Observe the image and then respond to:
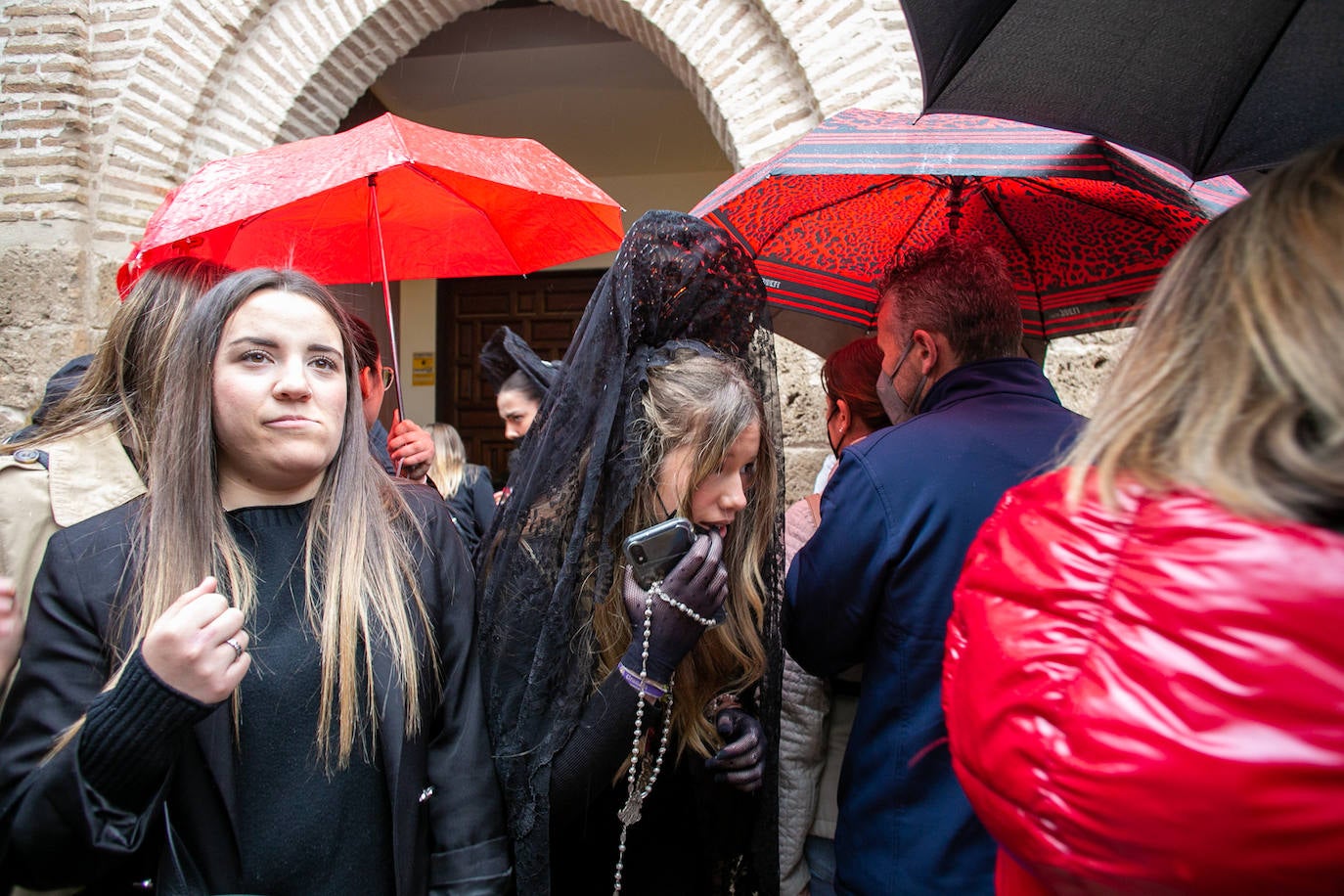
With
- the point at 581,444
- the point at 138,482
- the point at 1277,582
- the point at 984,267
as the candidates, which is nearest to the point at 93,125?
the point at 138,482

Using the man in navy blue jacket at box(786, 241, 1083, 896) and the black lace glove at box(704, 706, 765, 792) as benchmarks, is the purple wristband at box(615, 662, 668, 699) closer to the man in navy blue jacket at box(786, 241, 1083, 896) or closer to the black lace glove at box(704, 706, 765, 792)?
the black lace glove at box(704, 706, 765, 792)

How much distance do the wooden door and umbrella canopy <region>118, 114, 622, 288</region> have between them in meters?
3.91

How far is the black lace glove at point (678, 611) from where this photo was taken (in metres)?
1.43

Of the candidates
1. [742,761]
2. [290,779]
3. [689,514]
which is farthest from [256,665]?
[742,761]

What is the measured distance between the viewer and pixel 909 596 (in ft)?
5.16

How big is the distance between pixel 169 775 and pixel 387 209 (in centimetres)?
216

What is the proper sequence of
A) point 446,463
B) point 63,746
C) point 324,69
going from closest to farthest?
point 63,746 < point 446,463 < point 324,69

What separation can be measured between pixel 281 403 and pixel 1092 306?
222cm

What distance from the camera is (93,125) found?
4.11 meters

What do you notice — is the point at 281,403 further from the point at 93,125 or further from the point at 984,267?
the point at 93,125

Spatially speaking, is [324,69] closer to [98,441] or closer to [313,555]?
[98,441]

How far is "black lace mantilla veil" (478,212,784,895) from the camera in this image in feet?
4.76

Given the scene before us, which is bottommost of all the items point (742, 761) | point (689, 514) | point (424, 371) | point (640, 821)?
point (640, 821)

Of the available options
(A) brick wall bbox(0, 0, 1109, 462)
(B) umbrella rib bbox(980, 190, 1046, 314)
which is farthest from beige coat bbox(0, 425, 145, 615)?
(A) brick wall bbox(0, 0, 1109, 462)
